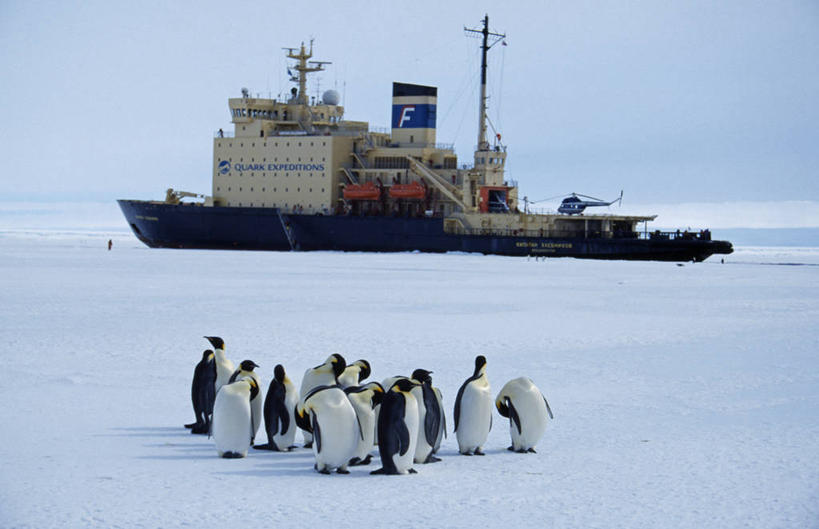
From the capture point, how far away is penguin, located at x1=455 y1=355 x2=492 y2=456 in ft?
23.5

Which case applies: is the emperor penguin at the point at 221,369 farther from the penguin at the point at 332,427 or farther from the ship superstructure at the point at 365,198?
A: the ship superstructure at the point at 365,198

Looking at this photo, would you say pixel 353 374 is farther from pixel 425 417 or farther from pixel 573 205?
pixel 573 205

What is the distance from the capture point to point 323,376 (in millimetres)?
7469

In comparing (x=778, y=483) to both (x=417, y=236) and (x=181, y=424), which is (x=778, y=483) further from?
(x=417, y=236)

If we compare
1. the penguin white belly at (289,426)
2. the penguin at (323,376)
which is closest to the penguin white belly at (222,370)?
the penguin at (323,376)

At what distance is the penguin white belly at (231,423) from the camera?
6804 mm

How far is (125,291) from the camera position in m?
19.4

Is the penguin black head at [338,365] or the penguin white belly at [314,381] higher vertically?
the penguin black head at [338,365]

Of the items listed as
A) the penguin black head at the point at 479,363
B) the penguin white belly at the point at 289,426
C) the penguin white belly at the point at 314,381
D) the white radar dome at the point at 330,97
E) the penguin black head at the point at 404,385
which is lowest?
the penguin white belly at the point at 289,426

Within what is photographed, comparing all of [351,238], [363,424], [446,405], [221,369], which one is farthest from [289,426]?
[351,238]

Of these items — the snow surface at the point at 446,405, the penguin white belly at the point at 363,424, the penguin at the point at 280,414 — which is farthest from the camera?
the penguin at the point at 280,414

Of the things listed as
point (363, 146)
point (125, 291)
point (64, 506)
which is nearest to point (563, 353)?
point (64, 506)

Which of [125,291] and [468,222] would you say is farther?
[468,222]

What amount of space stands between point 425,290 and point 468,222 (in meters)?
20.3
